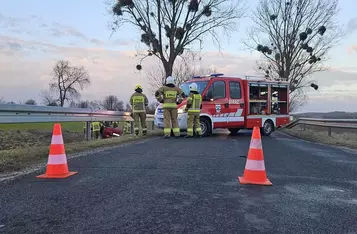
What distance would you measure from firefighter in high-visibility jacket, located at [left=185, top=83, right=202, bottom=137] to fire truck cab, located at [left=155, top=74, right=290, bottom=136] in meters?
0.54

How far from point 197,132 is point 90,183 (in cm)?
911

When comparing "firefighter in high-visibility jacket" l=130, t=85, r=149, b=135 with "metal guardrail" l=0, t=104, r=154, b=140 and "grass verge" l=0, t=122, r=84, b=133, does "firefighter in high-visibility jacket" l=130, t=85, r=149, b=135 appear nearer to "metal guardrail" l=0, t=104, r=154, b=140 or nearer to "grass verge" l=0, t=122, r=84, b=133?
"metal guardrail" l=0, t=104, r=154, b=140

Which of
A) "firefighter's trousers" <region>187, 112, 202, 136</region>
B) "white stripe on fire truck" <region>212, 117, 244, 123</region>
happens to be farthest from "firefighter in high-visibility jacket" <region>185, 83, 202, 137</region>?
"white stripe on fire truck" <region>212, 117, 244, 123</region>

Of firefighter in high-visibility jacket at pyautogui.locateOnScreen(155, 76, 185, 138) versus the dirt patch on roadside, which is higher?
firefighter in high-visibility jacket at pyautogui.locateOnScreen(155, 76, 185, 138)

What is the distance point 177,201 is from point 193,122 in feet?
32.3

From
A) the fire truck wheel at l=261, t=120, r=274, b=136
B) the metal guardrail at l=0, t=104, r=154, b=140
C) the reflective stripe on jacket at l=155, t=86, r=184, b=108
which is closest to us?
the metal guardrail at l=0, t=104, r=154, b=140

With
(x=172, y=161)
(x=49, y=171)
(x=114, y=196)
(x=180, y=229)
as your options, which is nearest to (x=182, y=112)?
(x=172, y=161)

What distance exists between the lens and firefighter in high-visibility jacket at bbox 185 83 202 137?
13.3 meters

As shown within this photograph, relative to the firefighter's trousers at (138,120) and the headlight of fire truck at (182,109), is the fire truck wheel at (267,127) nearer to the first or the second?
the headlight of fire truck at (182,109)

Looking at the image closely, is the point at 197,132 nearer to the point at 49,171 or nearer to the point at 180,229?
the point at 49,171

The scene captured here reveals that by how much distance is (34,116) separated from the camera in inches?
340

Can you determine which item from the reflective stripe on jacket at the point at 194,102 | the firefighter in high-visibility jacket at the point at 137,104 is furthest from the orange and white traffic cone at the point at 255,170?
the firefighter in high-visibility jacket at the point at 137,104

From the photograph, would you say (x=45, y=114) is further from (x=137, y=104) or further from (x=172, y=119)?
(x=172, y=119)

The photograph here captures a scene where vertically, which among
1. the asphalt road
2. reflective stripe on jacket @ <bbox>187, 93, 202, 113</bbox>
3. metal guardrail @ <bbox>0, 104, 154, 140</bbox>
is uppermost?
reflective stripe on jacket @ <bbox>187, 93, 202, 113</bbox>
